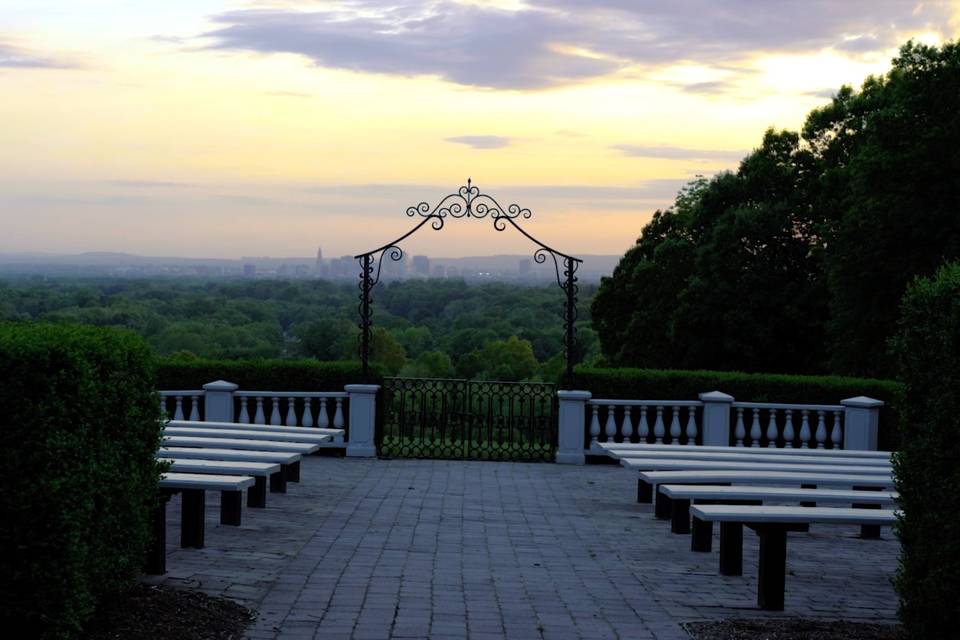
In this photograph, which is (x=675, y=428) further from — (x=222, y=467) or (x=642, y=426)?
(x=222, y=467)

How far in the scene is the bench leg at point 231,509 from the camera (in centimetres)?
964

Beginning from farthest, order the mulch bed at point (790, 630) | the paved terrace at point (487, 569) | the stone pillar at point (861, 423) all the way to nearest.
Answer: the stone pillar at point (861, 423)
the paved terrace at point (487, 569)
the mulch bed at point (790, 630)

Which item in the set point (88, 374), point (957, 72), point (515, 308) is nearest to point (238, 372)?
point (88, 374)

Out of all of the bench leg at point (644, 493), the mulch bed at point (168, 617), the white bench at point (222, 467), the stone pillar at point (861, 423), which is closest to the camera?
Result: the mulch bed at point (168, 617)

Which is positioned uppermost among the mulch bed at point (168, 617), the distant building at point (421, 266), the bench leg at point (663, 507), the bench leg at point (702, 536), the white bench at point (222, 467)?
the distant building at point (421, 266)

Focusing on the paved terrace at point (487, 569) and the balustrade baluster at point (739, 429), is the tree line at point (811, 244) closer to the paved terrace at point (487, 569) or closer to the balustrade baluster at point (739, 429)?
the balustrade baluster at point (739, 429)

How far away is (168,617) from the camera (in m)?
6.20

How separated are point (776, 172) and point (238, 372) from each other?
79.7ft

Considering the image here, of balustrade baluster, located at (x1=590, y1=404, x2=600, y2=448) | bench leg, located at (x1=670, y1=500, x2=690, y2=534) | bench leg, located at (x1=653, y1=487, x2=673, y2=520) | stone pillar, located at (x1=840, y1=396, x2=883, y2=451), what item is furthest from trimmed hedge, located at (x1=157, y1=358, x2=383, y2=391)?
bench leg, located at (x1=670, y1=500, x2=690, y2=534)

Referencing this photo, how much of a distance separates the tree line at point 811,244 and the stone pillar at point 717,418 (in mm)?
10136

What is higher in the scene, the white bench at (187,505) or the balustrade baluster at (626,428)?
the white bench at (187,505)

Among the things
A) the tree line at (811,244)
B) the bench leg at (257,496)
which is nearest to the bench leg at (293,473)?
the bench leg at (257,496)

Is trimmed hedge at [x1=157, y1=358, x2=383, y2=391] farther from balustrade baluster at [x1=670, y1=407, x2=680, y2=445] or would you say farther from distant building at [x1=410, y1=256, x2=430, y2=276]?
distant building at [x1=410, y1=256, x2=430, y2=276]

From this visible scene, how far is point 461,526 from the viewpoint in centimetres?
1009
